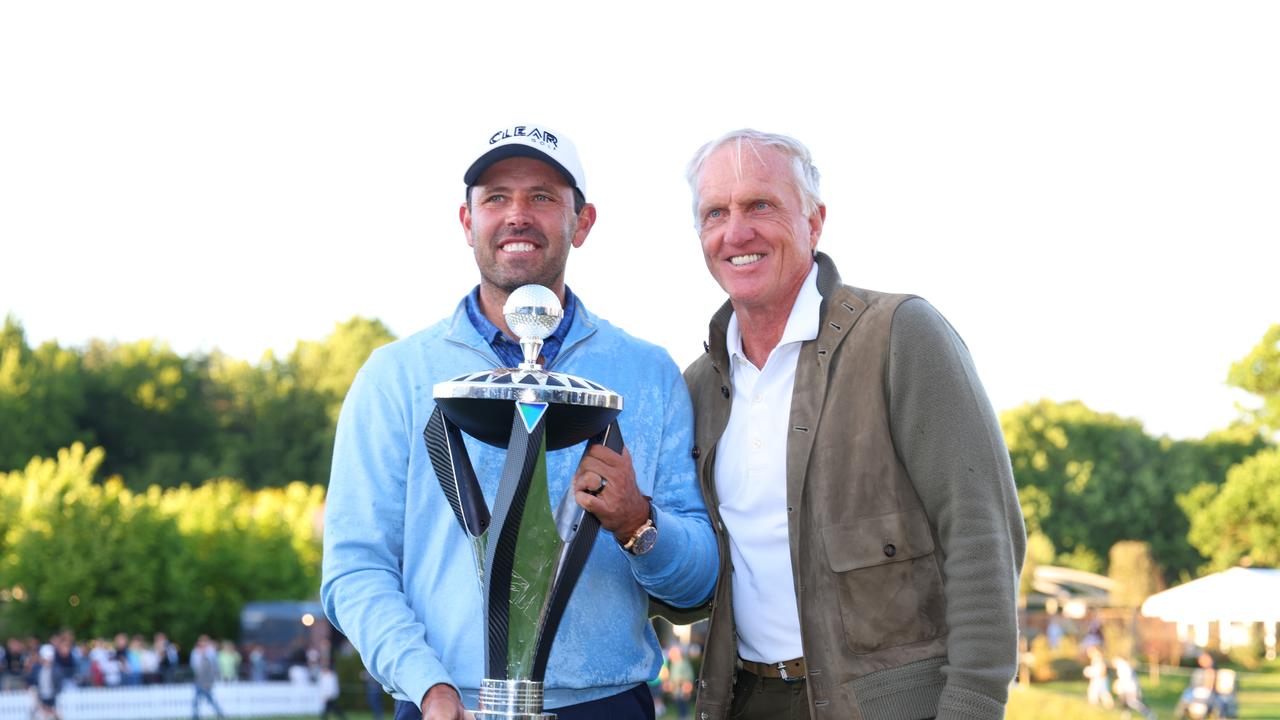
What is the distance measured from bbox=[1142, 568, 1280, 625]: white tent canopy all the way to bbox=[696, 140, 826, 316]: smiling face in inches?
1025

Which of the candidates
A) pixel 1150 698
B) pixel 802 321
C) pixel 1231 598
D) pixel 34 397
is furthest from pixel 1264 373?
pixel 34 397

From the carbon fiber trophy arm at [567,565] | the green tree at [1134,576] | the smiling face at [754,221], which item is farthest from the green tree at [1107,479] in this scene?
the carbon fiber trophy arm at [567,565]

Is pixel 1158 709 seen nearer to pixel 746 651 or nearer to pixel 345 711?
pixel 345 711

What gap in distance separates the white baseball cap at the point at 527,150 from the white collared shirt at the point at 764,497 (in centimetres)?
→ 84

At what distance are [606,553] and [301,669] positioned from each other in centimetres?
2840

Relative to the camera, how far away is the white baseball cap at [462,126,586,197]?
170 inches

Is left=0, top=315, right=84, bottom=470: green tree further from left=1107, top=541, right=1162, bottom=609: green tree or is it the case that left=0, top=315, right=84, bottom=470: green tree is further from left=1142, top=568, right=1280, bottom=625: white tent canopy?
left=1142, top=568, right=1280, bottom=625: white tent canopy

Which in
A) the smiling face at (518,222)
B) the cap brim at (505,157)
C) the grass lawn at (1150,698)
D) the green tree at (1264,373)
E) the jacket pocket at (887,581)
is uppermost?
the green tree at (1264,373)

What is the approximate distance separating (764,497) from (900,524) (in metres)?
0.45

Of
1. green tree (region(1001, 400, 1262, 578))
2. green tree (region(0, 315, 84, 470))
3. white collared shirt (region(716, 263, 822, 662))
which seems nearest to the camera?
white collared shirt (region(716, 263, 822, 662))

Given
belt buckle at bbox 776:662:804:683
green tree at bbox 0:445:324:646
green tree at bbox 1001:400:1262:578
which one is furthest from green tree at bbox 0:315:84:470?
belt buckle at bbox 776:662:804:683

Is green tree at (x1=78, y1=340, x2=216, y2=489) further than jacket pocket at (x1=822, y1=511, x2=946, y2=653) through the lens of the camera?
Yes

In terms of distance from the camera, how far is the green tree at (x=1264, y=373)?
144 ft

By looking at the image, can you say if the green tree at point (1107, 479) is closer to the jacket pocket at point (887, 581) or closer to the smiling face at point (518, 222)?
the jacket pocket at point (887, 581)
